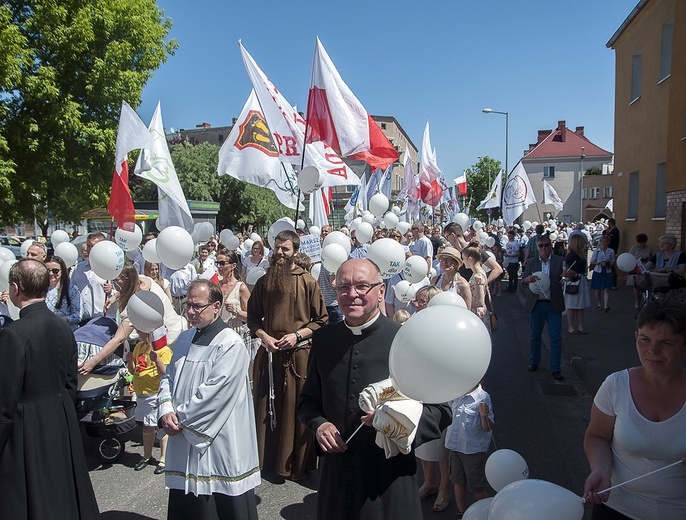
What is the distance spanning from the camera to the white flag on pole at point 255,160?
857 centimetres

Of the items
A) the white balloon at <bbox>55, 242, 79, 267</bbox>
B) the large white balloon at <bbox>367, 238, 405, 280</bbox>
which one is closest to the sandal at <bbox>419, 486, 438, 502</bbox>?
the large white balloon at <bbox>367, 238, 405, 280</bbox>

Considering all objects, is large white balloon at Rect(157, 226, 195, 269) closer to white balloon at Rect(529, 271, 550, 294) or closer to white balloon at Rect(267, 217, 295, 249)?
white balloon at Rect(267, 217, 295, 249)

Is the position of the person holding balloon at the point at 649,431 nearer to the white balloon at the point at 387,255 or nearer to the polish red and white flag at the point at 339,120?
the white balloon at the point at 387,255

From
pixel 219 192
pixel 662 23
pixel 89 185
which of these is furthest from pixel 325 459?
pixel 219 192

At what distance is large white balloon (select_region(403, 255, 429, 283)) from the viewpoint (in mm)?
6965

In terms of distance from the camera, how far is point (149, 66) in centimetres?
1528

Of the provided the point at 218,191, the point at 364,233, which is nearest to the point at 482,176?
the point at 218,191

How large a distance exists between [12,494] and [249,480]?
135 centimetres

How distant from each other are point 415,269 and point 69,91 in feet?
39.7

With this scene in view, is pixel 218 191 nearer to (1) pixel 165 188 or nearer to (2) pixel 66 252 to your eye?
(2) pixel 66 252

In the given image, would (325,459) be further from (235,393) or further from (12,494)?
(12,494)

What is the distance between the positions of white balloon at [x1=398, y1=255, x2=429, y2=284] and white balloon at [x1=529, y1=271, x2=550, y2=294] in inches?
59.7

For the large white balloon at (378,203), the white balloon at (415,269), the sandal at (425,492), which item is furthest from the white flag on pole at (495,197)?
the sandal at (425,492)

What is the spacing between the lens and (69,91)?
46.9 feet
